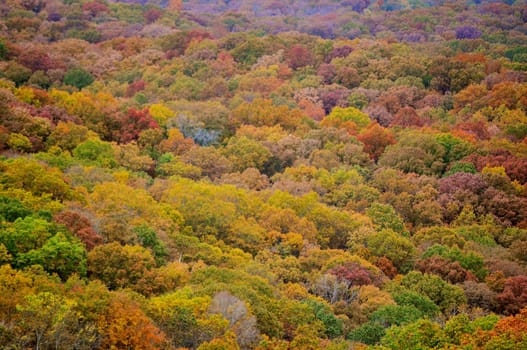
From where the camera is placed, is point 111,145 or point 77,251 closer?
point 77,251

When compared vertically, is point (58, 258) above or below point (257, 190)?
above

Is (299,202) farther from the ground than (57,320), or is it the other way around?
(57,320)

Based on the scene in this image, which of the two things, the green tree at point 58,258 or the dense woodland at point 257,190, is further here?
the green tree at point 58,258

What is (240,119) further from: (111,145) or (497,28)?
(497,28)

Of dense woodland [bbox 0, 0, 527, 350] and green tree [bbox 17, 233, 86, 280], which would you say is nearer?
dense woodland [bbox 0, 0, 527, 350]

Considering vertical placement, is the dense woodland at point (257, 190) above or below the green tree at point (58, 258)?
below

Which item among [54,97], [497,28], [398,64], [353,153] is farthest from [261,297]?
[497,28]

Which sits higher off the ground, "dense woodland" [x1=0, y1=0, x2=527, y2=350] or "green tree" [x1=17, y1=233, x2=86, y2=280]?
"green tree" [x1=17, y1=233, x2=86, y2=280]

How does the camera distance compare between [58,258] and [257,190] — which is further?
[257,190]
